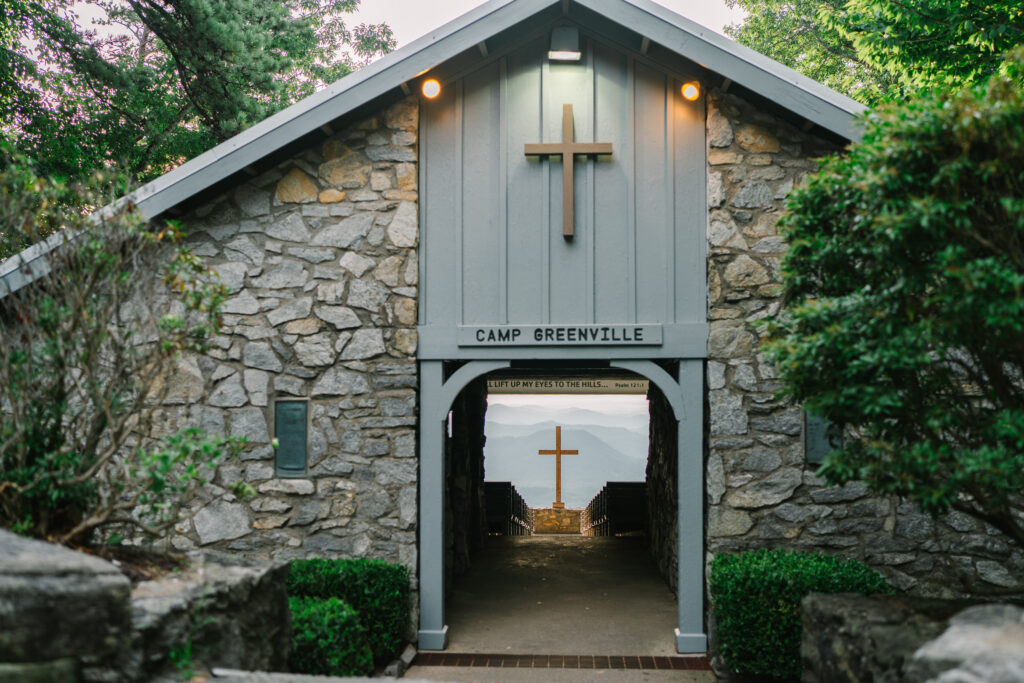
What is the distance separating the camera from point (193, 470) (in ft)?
13.5

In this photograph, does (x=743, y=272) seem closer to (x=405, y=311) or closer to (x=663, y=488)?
(x=405, y=311)

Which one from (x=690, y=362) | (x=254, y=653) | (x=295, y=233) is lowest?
(x=254, y=653)

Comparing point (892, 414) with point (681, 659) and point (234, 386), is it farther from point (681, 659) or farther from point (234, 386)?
point (234, 386)

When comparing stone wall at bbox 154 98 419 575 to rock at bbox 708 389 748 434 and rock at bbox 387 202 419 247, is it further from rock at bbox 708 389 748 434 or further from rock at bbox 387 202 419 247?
rock at bbox 708 389 748 434

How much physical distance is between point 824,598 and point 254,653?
323 cm

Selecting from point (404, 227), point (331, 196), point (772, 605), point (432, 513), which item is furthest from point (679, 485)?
point (331, 196)

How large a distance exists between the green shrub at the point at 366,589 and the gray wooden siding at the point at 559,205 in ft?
6.07

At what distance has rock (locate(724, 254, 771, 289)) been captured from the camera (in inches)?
256

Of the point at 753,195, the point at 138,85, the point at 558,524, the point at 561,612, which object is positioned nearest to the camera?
the point at 753,195

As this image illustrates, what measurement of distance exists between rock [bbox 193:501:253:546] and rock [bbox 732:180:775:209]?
497 centimetres

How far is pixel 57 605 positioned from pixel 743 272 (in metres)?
5.34

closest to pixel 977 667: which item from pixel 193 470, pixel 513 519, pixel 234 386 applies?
pixel 193 470

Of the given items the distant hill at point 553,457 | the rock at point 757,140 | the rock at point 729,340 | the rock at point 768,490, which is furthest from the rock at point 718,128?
the distant hill at point 553,457

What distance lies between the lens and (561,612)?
7.88m
